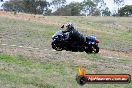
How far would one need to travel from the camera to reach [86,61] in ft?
128

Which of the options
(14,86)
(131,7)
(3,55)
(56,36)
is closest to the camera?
(56,36)

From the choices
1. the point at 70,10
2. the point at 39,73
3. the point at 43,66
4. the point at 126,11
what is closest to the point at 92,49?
the point at 39,73

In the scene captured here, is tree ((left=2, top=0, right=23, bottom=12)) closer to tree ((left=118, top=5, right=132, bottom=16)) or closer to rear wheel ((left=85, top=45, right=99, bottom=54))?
tree ((left=118, top=5, right=132, bottom=16))

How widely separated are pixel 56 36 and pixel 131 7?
3956 inches

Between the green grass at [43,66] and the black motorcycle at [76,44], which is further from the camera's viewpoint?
the green grass at [43,66]

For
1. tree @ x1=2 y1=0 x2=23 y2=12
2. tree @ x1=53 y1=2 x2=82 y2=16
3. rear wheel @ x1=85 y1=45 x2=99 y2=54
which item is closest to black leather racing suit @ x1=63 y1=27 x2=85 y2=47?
rear wheel @ x1=85 y1=45 x2=99 y2=54

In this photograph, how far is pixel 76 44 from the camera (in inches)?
536

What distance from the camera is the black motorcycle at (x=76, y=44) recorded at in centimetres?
1326

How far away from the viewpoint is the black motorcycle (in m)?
13.3

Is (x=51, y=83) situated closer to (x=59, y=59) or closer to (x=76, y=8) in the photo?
(x=59, y=59)

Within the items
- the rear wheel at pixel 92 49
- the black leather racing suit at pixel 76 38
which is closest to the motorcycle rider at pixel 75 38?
the black leather racing suit at pixel 76 38

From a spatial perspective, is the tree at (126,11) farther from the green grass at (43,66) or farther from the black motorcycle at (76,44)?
the black motorcycle at (76,44)

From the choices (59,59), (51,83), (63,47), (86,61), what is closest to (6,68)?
(51,83)

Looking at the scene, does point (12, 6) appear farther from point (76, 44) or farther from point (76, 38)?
point (76, 44)
